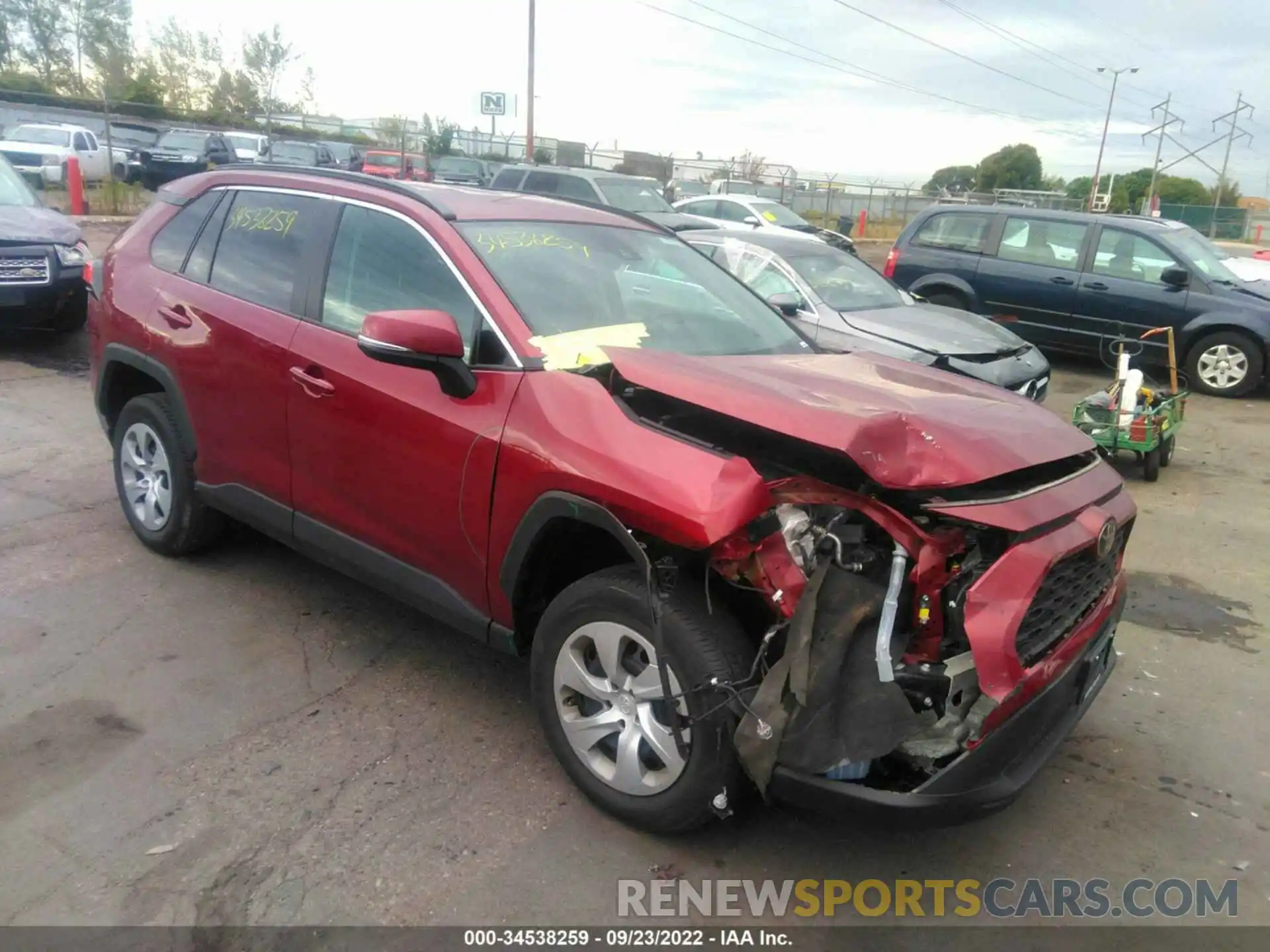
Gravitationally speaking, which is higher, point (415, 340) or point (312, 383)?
point (415, 340)

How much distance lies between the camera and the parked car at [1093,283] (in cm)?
1030

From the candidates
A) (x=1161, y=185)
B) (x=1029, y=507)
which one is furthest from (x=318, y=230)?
(x=1161, y=185)

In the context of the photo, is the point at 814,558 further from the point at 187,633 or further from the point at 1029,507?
the point at 187,633

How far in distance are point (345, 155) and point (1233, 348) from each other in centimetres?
2312

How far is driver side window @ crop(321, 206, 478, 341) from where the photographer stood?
3545 mm

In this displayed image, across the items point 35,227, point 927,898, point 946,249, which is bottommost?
point 927,898

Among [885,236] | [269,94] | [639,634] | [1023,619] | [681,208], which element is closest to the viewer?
[1023,619]

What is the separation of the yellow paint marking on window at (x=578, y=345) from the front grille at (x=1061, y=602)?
1511 millimetres

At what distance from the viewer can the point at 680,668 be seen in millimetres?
2686

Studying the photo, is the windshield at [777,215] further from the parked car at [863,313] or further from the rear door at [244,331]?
the rear door at [244,331]

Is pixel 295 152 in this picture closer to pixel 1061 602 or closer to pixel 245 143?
pixel 245 143

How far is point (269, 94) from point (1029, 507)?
55569 millimetres

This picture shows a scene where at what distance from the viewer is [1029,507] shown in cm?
271

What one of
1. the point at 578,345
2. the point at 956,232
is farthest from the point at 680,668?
the point at 956,232
